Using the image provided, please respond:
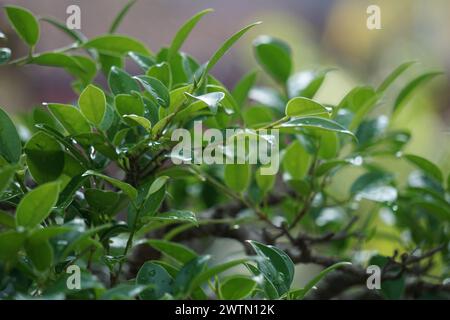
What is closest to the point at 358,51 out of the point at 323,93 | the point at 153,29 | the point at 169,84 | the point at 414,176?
the point at 323,93

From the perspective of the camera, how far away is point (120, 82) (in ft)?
1.76

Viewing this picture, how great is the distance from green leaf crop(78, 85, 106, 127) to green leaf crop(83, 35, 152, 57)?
6.5 inches

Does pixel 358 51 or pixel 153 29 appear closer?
pixel 358 51

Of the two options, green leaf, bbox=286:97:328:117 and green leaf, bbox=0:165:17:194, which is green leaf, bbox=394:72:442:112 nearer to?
green leaf, bbox=286:97:328:117

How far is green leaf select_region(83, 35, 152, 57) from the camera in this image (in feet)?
2.10

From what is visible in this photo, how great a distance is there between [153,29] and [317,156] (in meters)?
2.27

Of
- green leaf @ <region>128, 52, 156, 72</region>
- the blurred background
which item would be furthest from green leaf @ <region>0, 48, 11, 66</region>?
the blurred background

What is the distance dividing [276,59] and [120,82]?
0.26 meters

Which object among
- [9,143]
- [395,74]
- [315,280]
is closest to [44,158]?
[9,143]

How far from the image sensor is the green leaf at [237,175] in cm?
61

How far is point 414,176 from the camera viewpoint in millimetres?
770

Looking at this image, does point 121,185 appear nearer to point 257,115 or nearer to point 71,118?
point 71,118

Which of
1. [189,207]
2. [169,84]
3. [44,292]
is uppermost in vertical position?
[169,84]
